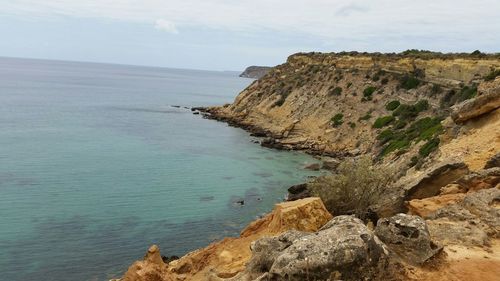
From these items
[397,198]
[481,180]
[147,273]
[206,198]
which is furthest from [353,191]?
[206,198]

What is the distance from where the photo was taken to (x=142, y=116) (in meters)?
95.5

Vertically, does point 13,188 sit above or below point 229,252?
below

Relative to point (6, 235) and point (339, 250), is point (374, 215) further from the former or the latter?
point (6, 235)

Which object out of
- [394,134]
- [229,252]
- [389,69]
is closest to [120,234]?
[229,252]

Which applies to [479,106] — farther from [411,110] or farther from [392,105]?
[392,105]

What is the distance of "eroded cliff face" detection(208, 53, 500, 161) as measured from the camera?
6119cm

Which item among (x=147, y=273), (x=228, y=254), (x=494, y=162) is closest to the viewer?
(x=147, y=273)

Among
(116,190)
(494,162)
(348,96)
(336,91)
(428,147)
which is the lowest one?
(116,190)

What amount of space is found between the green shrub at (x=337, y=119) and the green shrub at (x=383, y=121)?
20.9 ft

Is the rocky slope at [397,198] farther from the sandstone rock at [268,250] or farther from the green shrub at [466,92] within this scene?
the green shrub at [466,92]

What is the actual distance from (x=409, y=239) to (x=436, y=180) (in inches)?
401

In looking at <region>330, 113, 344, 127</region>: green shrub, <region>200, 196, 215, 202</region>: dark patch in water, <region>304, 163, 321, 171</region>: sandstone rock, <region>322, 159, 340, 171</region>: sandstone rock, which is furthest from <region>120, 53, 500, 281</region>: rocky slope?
<region>200, 196, 215, 202</region>: dark patch in water

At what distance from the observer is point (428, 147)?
38.5m

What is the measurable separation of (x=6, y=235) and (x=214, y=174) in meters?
23.2
